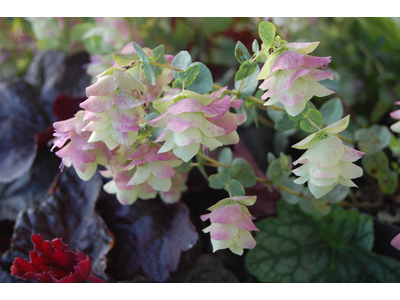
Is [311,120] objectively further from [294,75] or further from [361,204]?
[361,204]

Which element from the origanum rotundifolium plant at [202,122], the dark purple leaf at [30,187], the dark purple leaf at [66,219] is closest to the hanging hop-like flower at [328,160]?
the origanum rotundifolium plant at [202,122]

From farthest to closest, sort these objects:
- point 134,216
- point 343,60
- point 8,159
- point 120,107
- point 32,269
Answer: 1. point 343,60
2. point 8,159
3. point 134,216
4. point 32,269
5. point 120,107

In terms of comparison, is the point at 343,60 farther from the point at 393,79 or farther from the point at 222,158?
the point at 222,158

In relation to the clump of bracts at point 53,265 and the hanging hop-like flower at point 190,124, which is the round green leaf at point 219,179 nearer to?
the hanging hop-like flower at point 190,124

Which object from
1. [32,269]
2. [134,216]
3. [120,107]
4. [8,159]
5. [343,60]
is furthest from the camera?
[343,60]

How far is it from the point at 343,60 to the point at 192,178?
48 cm

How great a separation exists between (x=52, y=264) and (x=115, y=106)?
0.26 meters

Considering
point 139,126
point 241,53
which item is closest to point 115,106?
point 139,126

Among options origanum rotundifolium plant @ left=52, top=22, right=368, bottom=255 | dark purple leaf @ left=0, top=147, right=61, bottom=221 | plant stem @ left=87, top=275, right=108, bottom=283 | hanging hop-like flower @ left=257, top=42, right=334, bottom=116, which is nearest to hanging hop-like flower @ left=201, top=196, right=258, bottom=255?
origanum rotundifolium plant @ left=52, top=22, right=368, bottom=255

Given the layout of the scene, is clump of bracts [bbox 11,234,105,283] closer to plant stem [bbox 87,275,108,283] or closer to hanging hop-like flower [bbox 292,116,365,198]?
plant stem [bbox 87,275,108,283]

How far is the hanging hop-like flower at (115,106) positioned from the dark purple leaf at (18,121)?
394 millimetres

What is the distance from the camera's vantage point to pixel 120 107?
315 mm

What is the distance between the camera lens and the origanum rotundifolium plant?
31 cm

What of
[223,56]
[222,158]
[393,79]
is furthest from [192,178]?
[393,79]
